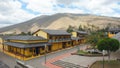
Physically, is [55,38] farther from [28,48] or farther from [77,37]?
[77,37]

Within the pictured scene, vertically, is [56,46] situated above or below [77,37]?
below

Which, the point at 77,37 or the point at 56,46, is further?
the point at 77,37

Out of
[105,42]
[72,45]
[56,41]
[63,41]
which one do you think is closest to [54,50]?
[56,41]

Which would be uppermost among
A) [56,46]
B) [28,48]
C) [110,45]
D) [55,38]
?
[55,38]

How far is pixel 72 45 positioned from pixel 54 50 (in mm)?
14487

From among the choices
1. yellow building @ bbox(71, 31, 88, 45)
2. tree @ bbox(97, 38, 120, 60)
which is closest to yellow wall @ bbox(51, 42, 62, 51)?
yellow building @ bbox(71, 31, 88, 45)

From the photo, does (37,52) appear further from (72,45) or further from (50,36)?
(72,45)

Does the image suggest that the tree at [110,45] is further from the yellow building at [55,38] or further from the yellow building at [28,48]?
the yellow building at [55,38]

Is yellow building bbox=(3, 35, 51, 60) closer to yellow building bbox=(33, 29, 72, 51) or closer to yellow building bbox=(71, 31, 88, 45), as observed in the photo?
yellow building bbox=(33, 29, 72, 51)

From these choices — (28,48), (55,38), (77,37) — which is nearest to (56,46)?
(55,38)

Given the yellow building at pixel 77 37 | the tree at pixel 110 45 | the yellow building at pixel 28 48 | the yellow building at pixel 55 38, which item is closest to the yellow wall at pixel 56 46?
the yellow building at pixel 55 38

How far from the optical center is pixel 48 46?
1501 inches

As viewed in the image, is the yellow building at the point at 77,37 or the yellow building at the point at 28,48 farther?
the yellow building at the point at 77,37

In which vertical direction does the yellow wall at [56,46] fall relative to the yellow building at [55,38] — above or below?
below
